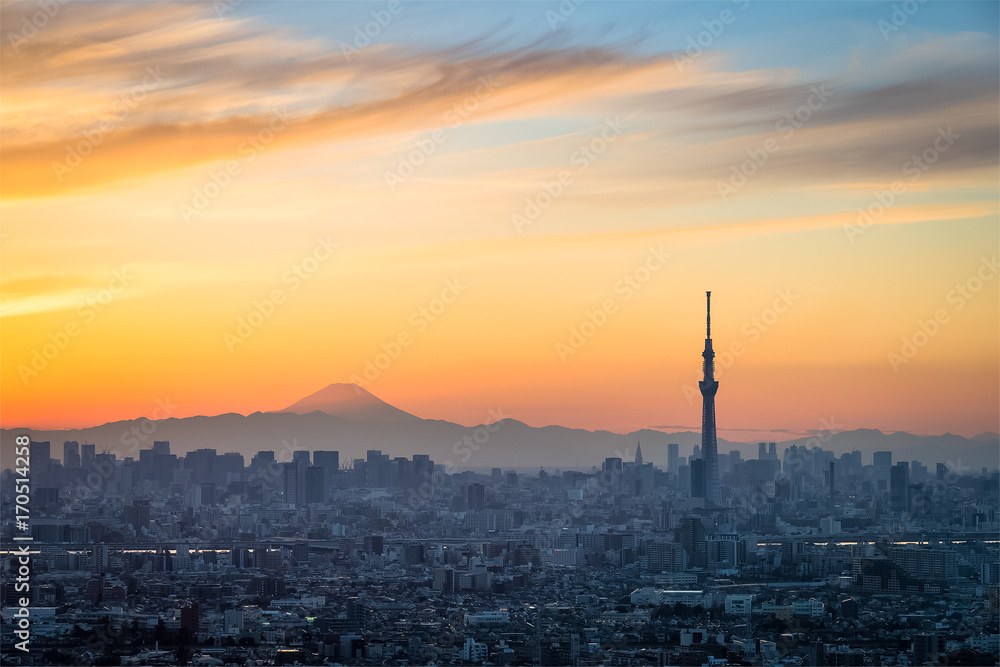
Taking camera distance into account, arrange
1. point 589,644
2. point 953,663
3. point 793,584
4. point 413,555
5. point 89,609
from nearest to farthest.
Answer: point 953,663 → point 589,644 → point 89,609 → point 793,584 → point 413,555

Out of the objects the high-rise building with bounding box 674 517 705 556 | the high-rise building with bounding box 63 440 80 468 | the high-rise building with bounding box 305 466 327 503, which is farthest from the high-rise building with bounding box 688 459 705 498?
the high-rise building with bounding box 63 440 80 468

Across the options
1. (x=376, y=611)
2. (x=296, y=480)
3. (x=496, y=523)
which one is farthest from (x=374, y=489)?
(x=376, y=611)

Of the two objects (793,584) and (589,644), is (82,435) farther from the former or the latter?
(589,644)

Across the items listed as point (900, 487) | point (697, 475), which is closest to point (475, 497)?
point (697, 475)

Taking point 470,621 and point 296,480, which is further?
point 296,480

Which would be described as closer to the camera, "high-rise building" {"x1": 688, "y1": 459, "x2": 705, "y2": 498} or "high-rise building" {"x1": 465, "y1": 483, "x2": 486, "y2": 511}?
"high-rise building" {"x1": 465, "y1": 483, "x2": 486, "y2": 511}

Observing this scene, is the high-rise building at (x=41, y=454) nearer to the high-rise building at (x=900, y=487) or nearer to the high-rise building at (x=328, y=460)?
the high-rise building at (x=328, y=460)

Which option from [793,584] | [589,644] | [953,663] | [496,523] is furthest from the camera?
[496,523]

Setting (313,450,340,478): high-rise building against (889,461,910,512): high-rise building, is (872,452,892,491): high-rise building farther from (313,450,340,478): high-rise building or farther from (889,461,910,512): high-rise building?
(313,450,340,478): high-rise building
